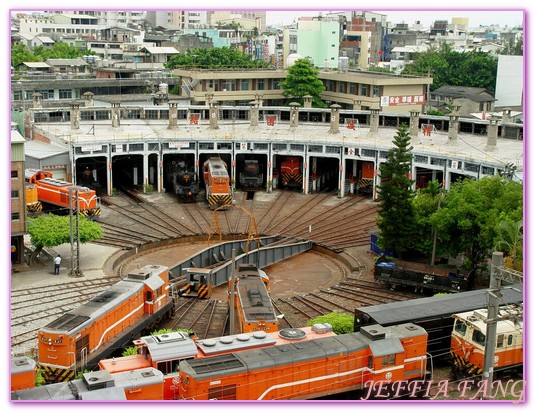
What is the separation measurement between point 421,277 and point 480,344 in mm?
9097

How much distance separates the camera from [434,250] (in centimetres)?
3566

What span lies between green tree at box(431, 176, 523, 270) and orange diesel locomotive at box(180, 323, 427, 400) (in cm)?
1034

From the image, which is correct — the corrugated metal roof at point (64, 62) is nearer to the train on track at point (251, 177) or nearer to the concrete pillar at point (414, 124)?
the train on track at point (251, 177)

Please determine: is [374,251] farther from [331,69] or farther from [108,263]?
[331,69]

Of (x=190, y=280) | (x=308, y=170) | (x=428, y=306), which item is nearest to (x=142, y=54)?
(x=308, y=170)

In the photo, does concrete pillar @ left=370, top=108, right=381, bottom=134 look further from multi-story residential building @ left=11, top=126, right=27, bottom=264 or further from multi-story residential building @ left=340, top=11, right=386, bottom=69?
multi-story residential building @ left=340, top=11, right=386, bottom=69

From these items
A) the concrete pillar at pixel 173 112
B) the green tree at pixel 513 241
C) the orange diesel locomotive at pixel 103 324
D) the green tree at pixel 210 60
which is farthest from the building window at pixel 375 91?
the orange diesel locomotive at pixel 103 324

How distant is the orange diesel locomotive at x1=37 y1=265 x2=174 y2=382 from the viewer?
24188mm

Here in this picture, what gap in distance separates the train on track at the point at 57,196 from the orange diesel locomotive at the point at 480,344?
77.0ft

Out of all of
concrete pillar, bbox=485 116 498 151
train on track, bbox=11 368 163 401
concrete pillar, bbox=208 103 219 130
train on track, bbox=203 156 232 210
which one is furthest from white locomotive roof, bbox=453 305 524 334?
concrete pillar, bbox=208 103 219 130

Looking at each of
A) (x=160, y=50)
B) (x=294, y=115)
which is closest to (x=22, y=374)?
(x=294, y=115)

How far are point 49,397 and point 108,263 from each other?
19.0 m

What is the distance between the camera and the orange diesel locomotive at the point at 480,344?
80.9 ft

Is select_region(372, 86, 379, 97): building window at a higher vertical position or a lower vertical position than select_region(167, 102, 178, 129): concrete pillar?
higher
